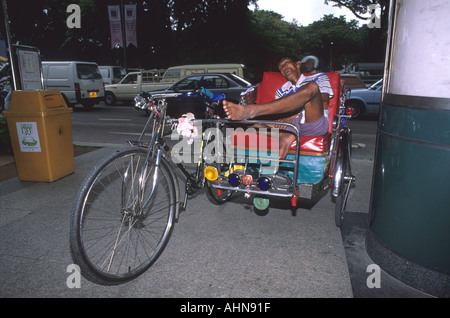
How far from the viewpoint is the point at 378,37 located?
3919 cm

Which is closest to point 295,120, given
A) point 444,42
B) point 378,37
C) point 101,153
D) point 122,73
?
point 444,42

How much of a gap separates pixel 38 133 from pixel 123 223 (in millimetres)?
2727

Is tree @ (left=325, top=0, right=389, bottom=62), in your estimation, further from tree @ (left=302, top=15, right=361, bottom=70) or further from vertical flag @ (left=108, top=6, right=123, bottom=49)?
vertical flag @ (left=108, top=6, right=123, bottom=49)

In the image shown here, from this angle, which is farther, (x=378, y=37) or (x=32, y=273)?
(x=378, y=37)

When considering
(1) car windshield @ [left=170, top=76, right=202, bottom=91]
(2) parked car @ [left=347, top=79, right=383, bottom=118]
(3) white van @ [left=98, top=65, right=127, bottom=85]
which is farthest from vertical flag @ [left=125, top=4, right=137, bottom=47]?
(2) parked car @ [left=347, top=79, right=383, bottom=118]

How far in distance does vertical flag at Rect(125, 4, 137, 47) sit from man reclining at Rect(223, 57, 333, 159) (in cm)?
1983

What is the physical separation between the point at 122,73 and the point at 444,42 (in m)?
21.3

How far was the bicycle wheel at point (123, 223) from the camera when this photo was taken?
2432 mm

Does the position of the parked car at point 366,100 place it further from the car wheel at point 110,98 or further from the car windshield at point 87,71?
the car wheel at point 110,98

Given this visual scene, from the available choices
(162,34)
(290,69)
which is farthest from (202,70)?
(290,69)

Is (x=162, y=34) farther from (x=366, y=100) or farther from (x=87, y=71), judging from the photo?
(x=366, y=100)

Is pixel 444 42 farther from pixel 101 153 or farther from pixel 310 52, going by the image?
pixel 310 52

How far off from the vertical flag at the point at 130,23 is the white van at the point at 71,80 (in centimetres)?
758

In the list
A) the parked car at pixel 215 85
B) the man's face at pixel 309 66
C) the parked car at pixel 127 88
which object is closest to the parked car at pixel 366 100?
the parked car at pixel 215 85
